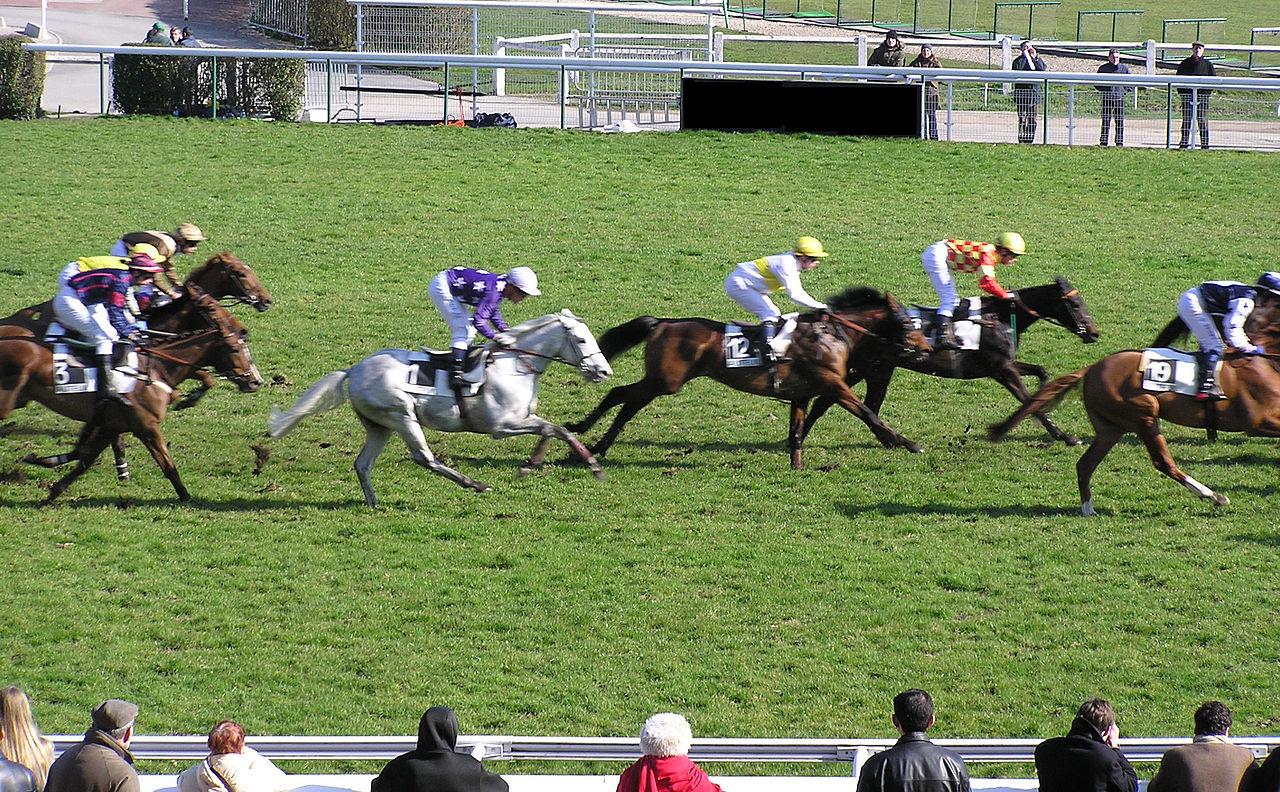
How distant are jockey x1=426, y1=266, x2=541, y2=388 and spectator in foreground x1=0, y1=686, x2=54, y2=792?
210 inches

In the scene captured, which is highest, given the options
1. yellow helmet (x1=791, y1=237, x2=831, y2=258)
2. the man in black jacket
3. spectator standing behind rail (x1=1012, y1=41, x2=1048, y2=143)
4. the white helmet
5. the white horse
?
spectator standing behind rail (x1=1012, y1=41, x2=1048, y2=143)

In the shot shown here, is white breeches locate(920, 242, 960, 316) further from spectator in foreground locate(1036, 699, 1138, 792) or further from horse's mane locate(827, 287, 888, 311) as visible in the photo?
spectator in foreground locate(1036, 699, 1138, 792)

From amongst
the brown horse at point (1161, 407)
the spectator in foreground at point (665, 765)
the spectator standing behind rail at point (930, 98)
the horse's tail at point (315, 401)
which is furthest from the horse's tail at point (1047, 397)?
the spectator standing behind rail at point (930, 98)

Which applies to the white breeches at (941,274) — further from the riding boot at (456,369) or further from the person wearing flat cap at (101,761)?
the person wearing flat cap at (101,761)

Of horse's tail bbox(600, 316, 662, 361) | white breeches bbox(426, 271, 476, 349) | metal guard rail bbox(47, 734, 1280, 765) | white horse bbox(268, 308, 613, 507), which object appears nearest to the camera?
metal guard rail bbox(47, 734, 1280, 765)

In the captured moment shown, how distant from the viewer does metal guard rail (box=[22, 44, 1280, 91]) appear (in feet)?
63.7

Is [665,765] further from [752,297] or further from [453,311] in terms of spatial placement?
[752,297]

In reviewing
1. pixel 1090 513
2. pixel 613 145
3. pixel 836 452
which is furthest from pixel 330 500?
pixel 613 145

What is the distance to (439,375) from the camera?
10180 millimetres

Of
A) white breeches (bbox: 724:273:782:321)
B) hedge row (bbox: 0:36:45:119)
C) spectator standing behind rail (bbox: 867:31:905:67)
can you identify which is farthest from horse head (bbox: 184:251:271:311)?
spectator standing behind rail (bbox: 867:31:905:67)

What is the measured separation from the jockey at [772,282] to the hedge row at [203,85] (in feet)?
37.0

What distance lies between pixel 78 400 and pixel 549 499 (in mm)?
3260

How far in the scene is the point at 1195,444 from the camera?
38.0 ft

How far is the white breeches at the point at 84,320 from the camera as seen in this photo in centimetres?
1033
